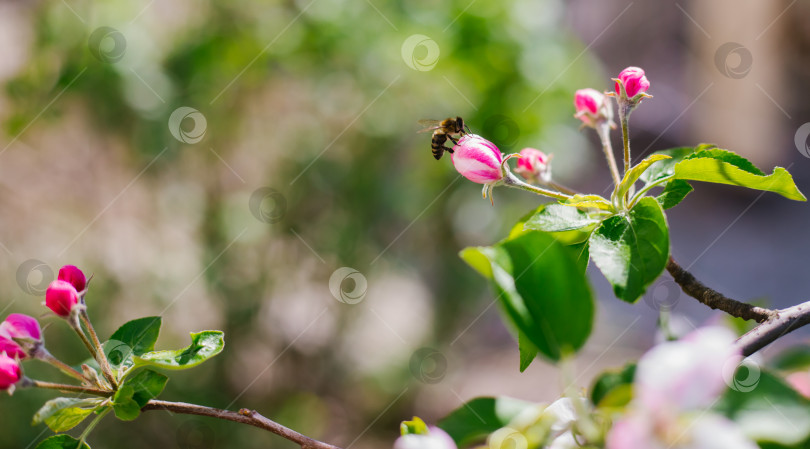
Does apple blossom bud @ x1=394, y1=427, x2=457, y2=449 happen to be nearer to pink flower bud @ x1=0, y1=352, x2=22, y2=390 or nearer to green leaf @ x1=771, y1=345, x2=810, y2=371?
pink flower bud @ x1=0, y1=352, x2=22, y2=390

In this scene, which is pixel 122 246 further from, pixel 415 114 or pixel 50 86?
pixel 415 114

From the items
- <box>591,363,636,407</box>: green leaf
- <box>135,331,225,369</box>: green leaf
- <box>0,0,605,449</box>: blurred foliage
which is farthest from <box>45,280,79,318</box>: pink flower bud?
<box>0,0,605,449</box>: blurred foliage

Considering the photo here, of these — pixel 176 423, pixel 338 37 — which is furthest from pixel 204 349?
pixel 176 423
